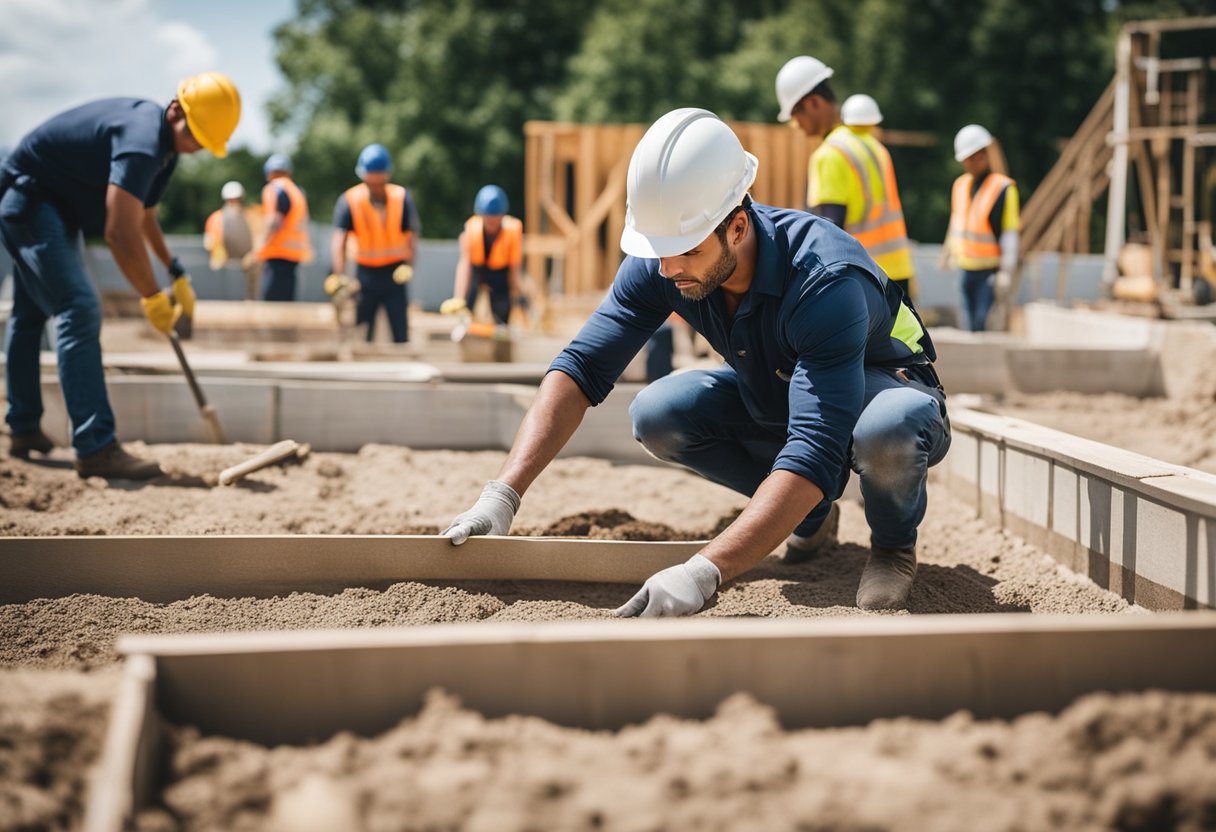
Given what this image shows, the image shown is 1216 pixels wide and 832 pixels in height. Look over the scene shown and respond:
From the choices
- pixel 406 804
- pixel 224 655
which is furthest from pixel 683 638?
pixel 224 655

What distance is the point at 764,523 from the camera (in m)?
2.65

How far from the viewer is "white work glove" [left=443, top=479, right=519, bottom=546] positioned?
3123mm

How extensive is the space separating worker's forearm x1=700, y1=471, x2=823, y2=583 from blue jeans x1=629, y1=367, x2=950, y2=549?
0.07 meters

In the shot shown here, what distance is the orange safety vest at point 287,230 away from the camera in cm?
991

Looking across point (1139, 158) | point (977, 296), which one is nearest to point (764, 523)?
point (977, 296)

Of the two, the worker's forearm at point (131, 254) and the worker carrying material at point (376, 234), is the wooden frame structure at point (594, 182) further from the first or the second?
the worker's forearm at point (131, 254)

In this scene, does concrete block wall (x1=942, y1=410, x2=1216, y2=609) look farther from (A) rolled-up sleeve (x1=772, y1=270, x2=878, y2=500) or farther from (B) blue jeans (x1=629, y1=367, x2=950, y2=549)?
(A) rolled-up sleeve (x1=772, y1=270, x2=878, y2=500)

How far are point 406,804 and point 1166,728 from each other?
1.19m

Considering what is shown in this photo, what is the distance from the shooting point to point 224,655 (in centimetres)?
194

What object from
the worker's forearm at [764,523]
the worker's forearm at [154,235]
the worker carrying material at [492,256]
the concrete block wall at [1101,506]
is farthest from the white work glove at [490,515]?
the worker carrying material at [492,256]

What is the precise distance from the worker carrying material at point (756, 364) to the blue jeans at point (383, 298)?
17.2 feet

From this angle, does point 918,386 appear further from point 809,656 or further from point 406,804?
point 406,804

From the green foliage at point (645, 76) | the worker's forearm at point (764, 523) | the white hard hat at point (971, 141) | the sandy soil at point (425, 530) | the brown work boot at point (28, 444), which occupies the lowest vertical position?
the sandy soil at point (425, 530)

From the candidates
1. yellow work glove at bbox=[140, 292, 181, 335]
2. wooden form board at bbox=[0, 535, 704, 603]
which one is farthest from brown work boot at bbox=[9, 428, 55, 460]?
wooden form board at bbox=[0, 535, 704, 603]
